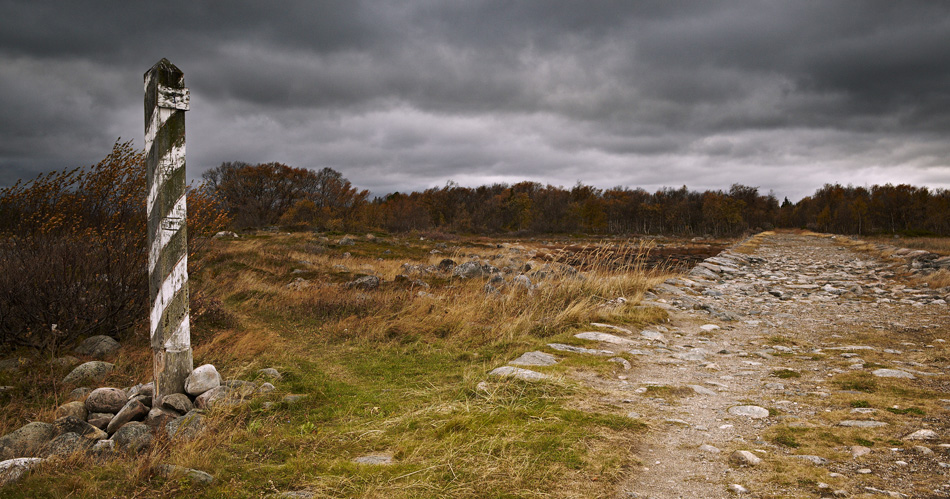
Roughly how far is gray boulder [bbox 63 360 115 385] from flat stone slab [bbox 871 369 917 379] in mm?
7417

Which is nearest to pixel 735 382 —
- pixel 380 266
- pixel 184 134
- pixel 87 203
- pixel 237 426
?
pixel 237 426

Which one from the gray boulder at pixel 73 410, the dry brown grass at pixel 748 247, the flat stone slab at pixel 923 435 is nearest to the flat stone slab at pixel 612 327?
the flat stone slab at pixel 923 435

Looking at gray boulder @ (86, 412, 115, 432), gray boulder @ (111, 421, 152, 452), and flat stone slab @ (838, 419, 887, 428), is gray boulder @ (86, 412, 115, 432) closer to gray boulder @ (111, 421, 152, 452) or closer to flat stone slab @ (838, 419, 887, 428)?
gray boulder @ (111, 421, 152, 452)

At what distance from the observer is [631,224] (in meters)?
85.9

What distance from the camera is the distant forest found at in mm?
49719

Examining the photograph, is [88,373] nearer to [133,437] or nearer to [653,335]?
[133,437]

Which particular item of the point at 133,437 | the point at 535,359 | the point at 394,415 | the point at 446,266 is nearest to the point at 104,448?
the point at 133,437

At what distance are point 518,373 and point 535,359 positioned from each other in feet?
2.70

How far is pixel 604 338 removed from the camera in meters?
6.51

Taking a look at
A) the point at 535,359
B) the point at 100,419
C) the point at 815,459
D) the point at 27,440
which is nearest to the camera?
the point at 815,459

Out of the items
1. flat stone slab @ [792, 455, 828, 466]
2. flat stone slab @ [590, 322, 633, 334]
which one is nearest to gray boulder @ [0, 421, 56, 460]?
flat stone slab @ [792, 455, 828, 466]

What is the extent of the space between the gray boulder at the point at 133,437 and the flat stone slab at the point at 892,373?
6.03 meters

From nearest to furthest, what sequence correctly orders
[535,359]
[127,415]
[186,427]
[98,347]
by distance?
[186,427] < [127,415] < [535,359] < [98,347]

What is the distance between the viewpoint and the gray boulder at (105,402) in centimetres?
379
